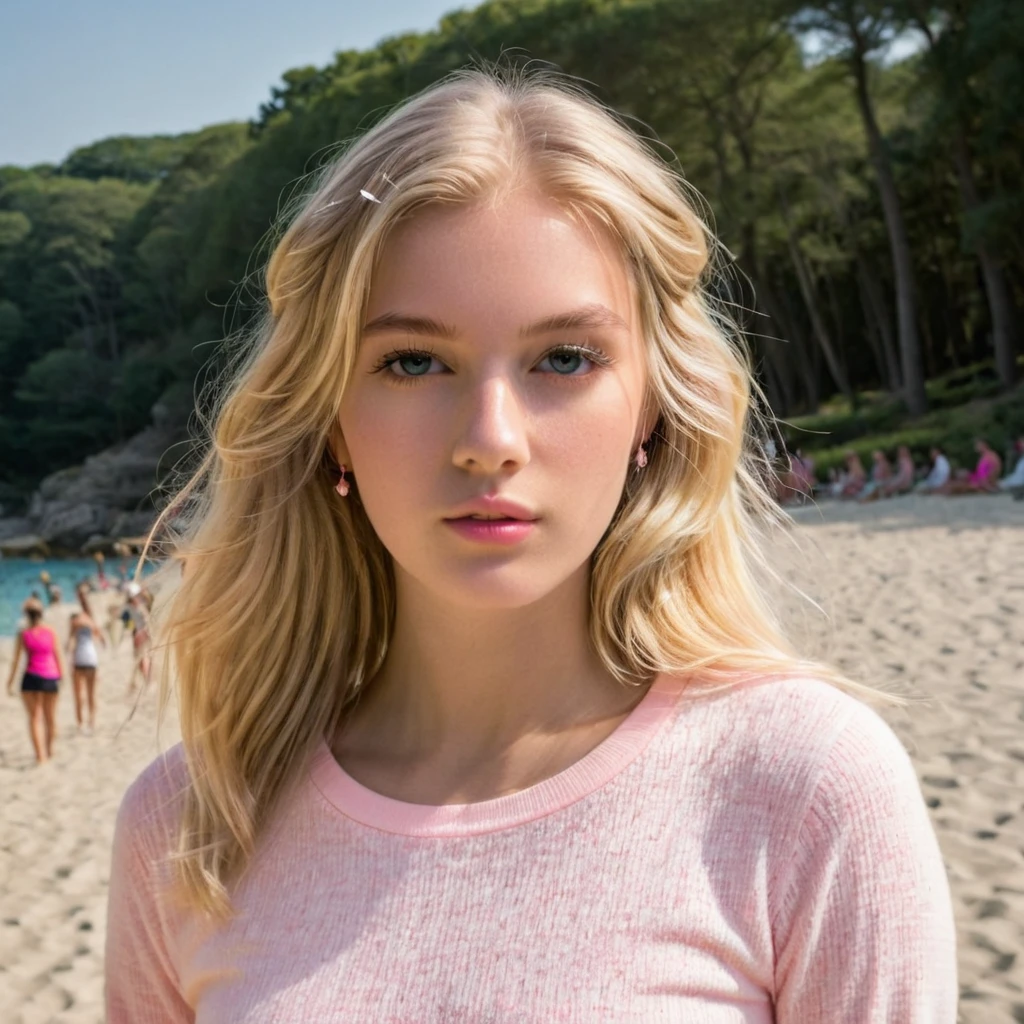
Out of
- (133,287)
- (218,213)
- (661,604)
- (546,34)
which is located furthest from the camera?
(133,287)

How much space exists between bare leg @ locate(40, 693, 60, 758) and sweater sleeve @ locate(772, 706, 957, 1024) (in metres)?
10.6

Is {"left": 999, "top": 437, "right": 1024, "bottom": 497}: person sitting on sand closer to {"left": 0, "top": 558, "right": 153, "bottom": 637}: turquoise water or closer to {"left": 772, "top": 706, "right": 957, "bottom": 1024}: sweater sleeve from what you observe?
{"left": 772, "top": 706, "right": 957, "bottom": 1024}: sweater sleeve

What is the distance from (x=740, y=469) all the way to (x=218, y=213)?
174 ft

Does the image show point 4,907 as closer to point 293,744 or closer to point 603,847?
point 293,744

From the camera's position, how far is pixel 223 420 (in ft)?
5.96

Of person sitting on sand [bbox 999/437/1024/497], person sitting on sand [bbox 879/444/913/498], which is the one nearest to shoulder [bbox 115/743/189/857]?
person sitting on sand [bbox 999/437/1024/497]

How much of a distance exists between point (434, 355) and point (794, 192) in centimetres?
3712

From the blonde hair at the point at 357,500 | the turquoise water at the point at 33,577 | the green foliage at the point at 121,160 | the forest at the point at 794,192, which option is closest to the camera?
the blonde hair at the point at 357,500

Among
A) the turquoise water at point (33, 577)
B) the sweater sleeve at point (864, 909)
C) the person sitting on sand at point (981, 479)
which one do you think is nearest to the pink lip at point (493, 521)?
the sweater sleeve at point (864, 909)

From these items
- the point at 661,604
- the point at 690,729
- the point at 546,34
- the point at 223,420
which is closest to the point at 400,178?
the point at 223,420

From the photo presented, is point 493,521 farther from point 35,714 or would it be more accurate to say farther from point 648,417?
point 35,714

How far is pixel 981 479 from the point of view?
18219 millimetres

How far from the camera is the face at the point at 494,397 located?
1457mm

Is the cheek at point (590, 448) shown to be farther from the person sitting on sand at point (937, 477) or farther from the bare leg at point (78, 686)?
the person sitting on sand at point (937, 477)
